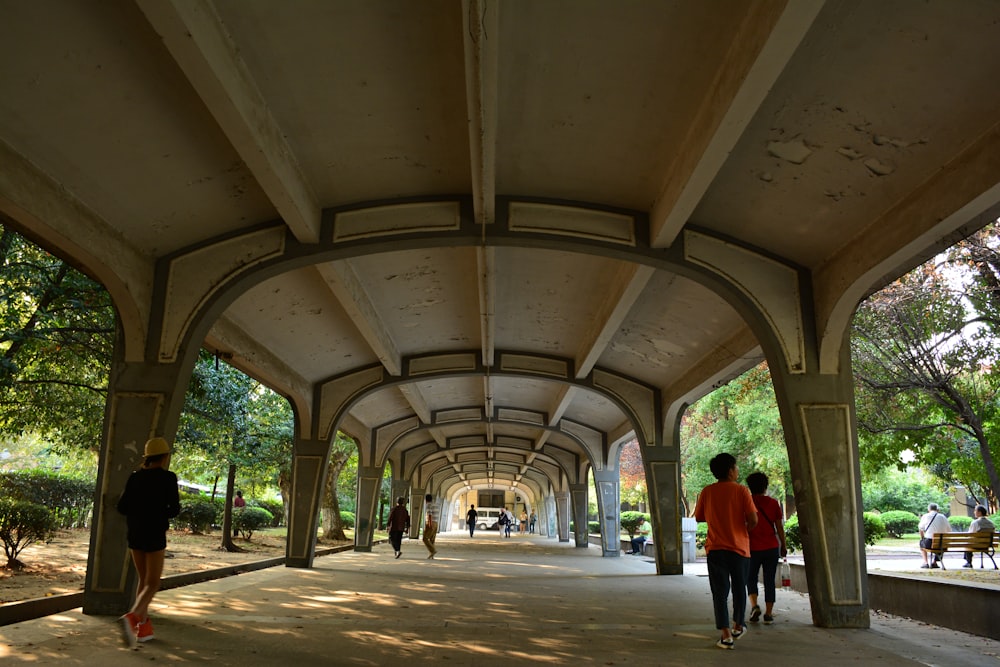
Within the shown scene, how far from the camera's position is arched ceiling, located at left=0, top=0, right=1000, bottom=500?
14.3 feet

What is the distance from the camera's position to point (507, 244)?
7305mm

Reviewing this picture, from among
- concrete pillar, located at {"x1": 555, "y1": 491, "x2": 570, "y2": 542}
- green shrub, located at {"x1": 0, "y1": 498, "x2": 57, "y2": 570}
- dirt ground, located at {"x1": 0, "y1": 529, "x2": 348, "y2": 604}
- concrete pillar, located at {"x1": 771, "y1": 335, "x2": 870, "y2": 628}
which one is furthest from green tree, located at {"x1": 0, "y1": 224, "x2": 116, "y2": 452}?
concrete pillar, located at {"x1": 555, "y1": 491, "x2": 570, "y2": 542}

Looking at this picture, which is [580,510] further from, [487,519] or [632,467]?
[487,519]

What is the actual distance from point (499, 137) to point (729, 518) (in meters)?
3.54

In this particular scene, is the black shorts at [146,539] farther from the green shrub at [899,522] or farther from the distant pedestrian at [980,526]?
the green shrub at [899,522]

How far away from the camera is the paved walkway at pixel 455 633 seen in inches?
195

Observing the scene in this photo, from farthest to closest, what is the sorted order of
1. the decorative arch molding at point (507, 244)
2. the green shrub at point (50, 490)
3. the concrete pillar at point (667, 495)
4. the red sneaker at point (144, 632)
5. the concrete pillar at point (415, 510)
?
the concrete pillar at point (415, 510)
the concrete pillar at point (667, 495)
the green shrub at point (50, 490)
the decorative arch molding at point (507, 244)
the red sneaker at point (144, 632)

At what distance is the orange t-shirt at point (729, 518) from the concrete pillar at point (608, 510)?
14.2 metres

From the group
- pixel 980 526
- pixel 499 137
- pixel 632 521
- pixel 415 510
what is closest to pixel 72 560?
pixel 499 137

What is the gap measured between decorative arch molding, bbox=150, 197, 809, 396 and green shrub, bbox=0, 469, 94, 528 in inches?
280

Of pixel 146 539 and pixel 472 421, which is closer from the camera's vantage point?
pixel 146 539

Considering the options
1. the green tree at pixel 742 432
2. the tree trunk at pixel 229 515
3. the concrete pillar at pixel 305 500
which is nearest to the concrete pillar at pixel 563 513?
the green tree at pixel 742 432

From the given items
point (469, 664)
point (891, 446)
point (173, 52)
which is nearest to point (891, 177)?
point (469, 664)

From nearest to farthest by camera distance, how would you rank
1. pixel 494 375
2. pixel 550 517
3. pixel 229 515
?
pixel 494 375 → pixel 229 515 → pixel 550 517
